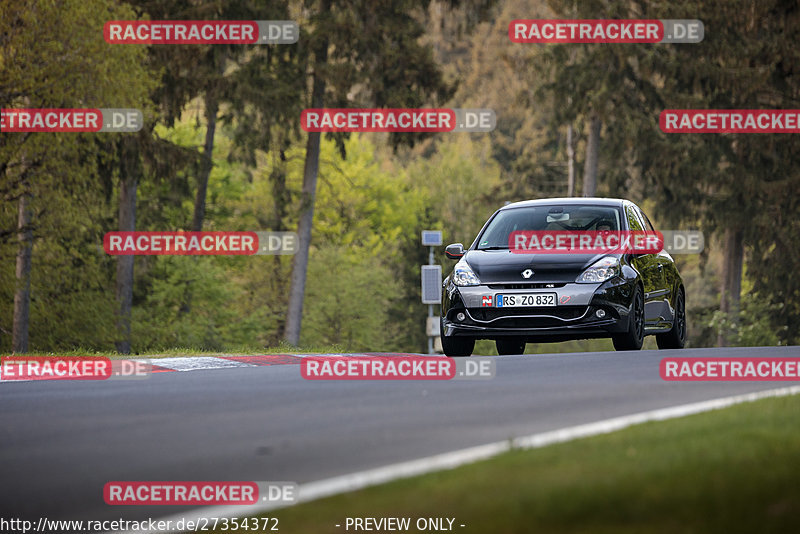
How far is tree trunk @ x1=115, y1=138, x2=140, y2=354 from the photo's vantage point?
3606cm

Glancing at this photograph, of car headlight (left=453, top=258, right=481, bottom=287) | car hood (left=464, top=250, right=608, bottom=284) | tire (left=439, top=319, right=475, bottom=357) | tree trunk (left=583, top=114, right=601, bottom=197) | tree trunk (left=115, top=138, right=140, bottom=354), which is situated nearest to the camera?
car hood (left=464, top=250, right=608, bottom=284)

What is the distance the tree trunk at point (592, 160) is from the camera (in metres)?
44.8

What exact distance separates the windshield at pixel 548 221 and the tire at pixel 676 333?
2155mm

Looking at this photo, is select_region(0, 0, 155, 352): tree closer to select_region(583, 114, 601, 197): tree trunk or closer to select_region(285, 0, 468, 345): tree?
select_region(285, 0, 468, 345): tree

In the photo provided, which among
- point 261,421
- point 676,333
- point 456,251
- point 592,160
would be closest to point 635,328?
point 456,251

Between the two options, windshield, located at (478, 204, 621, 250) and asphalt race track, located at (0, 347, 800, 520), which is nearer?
asphalt race track, located at (0, 347, 800, 520)

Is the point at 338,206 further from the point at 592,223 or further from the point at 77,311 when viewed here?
the point at 592,223

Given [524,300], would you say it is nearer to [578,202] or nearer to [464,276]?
[464,276]

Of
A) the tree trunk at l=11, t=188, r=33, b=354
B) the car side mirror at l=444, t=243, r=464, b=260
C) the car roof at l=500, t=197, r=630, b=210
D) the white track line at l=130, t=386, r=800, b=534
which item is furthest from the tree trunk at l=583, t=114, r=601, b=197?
the white track line at l=130, t=386, r=800, b=534

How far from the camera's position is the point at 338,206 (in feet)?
212

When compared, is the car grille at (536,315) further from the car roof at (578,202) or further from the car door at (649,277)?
the car roof at (578,202)

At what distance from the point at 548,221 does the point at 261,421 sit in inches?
319

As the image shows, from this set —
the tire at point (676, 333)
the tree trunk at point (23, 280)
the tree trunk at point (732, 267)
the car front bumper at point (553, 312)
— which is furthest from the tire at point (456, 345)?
the tree trunk at point (732, 267)

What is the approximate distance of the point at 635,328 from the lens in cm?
1647
